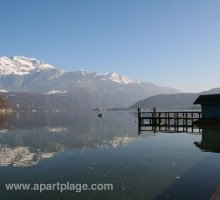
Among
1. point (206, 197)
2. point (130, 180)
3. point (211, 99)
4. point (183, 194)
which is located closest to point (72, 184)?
point (130, 180)

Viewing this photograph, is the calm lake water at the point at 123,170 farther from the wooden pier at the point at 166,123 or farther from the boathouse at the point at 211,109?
the wooden pier at the point at 166,123

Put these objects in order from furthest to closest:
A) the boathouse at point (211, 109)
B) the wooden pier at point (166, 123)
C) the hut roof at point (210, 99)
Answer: the wooden pier at point (166, 123)
the hut roof at point (210, 99)
the boathouse at point (211, 109)

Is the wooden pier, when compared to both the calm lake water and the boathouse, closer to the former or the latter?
the boathouse

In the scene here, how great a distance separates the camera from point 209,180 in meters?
22.4

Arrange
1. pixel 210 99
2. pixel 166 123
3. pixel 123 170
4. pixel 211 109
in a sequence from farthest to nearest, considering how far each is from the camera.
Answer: pixel 166 123, pixel 210 99, pixel 211 109, pixel 123 170

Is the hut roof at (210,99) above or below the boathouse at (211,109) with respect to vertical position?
above

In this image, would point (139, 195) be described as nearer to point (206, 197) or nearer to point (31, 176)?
point (206, 197)

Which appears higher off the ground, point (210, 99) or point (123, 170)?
point (210, 99)

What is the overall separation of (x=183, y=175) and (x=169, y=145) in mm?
18114

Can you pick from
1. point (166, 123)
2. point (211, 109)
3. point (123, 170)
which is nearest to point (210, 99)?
point (211, 109)

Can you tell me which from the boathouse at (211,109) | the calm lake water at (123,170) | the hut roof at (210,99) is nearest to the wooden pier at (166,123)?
the boathouse at (211,109)

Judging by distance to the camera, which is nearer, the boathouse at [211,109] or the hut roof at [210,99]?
the boathouse at [211,109]

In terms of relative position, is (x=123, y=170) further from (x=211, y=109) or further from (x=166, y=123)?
(x=166, y=123)

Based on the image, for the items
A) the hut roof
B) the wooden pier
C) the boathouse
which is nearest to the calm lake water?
the boathouse
